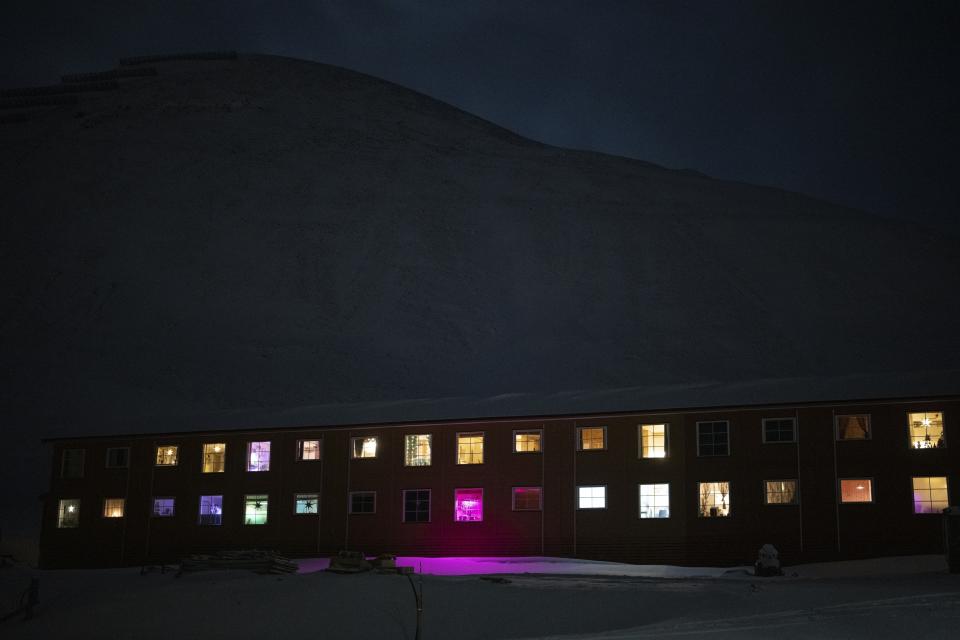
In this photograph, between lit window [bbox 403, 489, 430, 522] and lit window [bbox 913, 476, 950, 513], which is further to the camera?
lit window [bbox 403, 489, 430, 522]

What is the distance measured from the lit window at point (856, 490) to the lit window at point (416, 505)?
14.4 m

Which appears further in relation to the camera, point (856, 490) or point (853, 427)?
point (853, 427)

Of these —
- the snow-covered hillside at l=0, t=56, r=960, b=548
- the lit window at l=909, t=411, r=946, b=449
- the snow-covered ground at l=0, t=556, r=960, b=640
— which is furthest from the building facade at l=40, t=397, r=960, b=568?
the snow-covered hillside at l=0, t=56, r=960, b=548

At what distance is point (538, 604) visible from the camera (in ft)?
80.7

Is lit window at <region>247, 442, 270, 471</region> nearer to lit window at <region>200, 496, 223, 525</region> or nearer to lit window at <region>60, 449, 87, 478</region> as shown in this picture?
lit window at <region>200, 496, 223, 525</region>

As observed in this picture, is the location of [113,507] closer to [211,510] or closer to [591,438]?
[211,510]

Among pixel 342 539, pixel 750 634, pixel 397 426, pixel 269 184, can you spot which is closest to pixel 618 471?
pixel 397 426

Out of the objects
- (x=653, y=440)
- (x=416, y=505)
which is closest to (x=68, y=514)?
(x=416, y=505)

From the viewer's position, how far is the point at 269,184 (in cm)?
10875

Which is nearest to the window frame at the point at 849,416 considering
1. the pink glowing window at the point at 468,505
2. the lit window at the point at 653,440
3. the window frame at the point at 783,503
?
the window frame at the point at 783,503

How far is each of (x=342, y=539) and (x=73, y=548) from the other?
1220 centimetres

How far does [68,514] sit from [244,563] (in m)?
14.1

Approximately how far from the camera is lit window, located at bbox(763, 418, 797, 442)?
33.1 meters

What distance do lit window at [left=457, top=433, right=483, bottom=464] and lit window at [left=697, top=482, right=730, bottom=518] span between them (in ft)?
26.2
